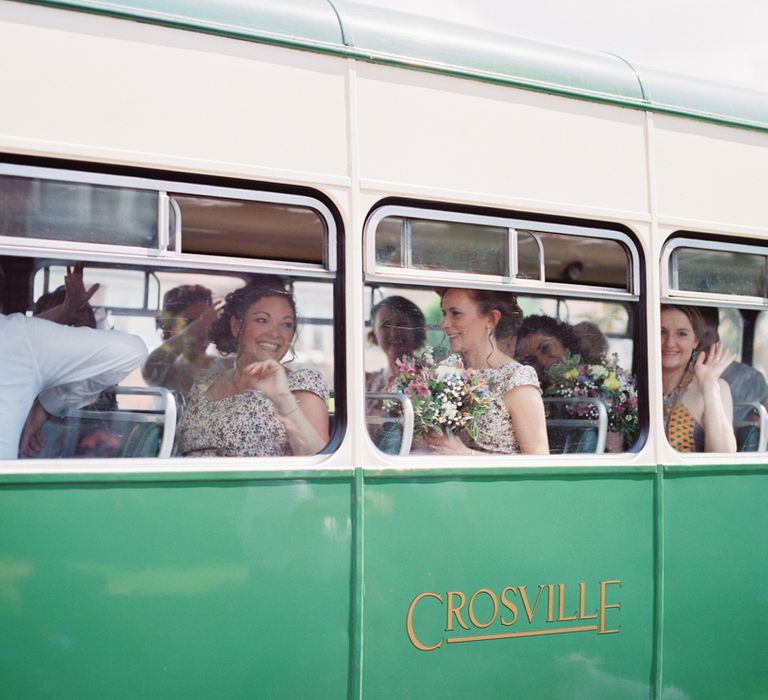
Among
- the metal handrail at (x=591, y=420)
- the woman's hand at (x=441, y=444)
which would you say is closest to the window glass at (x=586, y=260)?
the metal handrail at (x=591, y=420)

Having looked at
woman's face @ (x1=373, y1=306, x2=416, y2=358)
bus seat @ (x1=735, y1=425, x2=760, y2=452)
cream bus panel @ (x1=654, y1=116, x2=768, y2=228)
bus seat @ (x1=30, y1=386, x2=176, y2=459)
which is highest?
cream bus panel @ (x1=654, y1=116, x2=768, y2=228)

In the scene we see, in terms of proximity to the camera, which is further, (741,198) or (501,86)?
(741,198)

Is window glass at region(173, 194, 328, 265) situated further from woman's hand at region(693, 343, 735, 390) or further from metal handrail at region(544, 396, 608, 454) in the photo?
woman's hand at region(693, 343, 735, 390)

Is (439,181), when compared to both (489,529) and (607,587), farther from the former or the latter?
(607,587)

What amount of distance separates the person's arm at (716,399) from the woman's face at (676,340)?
100mm

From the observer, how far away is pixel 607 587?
349 centimetres

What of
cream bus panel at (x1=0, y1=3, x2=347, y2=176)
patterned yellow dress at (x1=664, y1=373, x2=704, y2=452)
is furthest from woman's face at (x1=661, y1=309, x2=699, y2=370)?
cream bus panel at (x1=0, y1=3, x2=347, y2=176)

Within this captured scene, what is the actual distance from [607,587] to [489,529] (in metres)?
0.58

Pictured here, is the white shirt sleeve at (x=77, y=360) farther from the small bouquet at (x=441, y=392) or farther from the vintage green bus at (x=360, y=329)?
the small bouquet at (x=441, y=392)

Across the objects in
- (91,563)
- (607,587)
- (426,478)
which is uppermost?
(426,478)

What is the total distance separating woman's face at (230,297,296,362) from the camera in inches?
123

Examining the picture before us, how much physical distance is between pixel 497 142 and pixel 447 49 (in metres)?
0.38

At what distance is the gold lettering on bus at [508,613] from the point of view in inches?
125

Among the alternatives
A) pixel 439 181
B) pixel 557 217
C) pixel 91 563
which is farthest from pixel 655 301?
pixel 91 563
